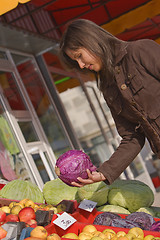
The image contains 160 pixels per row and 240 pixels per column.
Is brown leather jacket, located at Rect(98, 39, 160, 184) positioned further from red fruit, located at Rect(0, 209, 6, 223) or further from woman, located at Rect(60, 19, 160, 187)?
red fruit, located at Rect(0, 209, 6, 223)

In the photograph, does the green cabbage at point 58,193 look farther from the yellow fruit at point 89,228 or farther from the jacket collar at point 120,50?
the jacket collar at point 120,50

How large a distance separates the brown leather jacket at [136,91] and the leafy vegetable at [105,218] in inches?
15.6

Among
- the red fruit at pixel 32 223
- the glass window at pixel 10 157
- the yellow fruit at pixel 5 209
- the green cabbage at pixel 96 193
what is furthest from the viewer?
the glass window at pixel 10 157

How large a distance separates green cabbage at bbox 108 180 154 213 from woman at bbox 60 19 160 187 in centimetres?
80

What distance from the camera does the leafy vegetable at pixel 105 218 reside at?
2.66 m

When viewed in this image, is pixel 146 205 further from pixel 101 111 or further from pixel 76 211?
pixel 101 111

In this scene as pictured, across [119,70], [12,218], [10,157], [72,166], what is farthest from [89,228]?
[10,157]

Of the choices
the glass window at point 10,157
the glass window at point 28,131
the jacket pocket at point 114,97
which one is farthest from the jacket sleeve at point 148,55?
the glass window at point 28,131

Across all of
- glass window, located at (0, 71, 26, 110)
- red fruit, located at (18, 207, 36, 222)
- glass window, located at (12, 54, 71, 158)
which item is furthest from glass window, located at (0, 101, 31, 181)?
red fruit, located at (18, 207, 36, 222)

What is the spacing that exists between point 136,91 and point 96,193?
1337 millimetres

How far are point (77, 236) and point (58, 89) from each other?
5.17 meters

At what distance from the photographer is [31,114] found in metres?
6.22

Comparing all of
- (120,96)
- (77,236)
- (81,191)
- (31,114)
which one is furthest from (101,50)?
(31,114)

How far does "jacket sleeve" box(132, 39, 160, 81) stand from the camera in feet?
6.82
